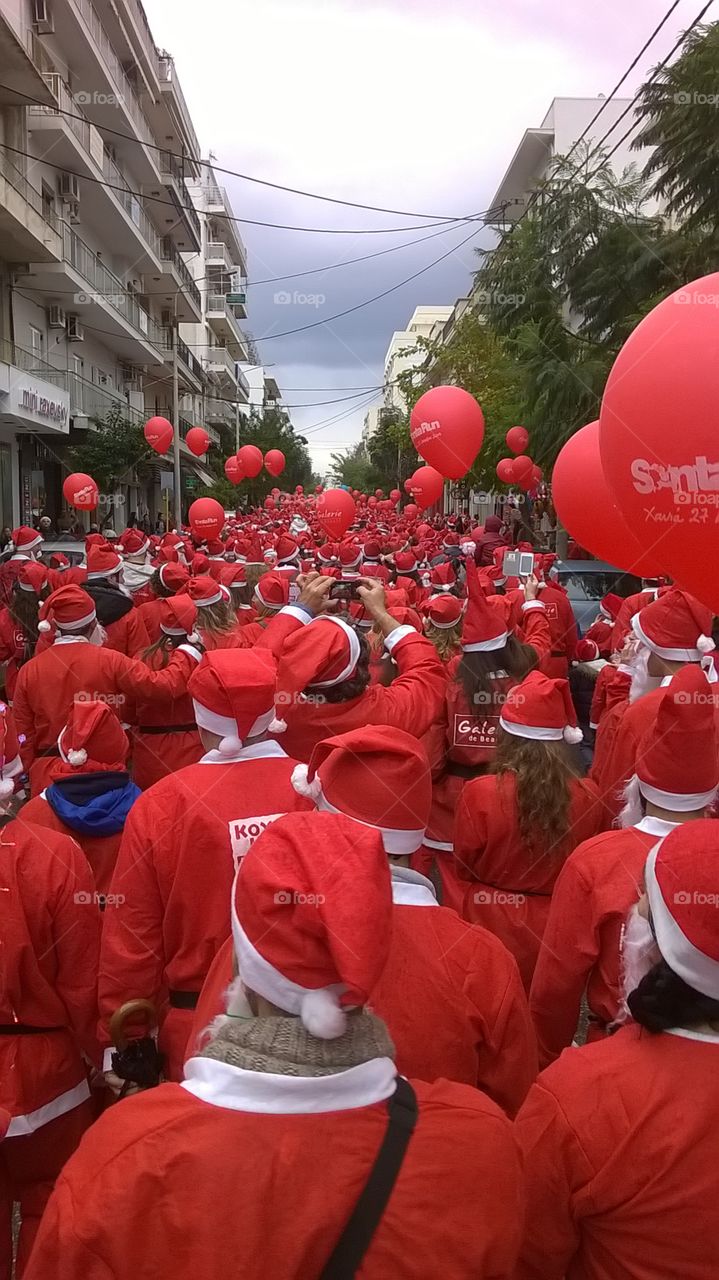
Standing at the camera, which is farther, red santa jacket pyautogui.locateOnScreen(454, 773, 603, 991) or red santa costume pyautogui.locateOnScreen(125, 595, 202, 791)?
red santa costume pyautogui.locateOnScreen(125, 595, 202, 791)

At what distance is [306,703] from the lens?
3.80 metres

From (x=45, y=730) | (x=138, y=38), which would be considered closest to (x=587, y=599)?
(x=45, y=730)

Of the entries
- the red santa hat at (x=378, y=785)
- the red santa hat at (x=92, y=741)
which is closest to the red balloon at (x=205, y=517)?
the red santa hat at (x=92, y=741)

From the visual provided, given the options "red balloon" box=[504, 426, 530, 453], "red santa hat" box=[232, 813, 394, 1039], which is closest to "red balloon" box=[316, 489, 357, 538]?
"red balloon" box=[504, 426, 530, 453]

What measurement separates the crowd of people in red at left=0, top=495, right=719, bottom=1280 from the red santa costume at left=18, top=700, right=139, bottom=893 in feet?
0.04

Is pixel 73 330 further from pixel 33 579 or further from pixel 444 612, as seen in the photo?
pixel 444 612

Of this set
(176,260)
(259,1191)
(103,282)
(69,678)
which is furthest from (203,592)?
(176,260)

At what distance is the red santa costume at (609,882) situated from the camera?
248 cm

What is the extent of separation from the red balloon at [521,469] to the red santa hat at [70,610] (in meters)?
12.9

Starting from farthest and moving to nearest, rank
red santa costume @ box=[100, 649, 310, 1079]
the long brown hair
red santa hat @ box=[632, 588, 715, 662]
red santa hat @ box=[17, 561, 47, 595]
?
red santa hat @ box=[17, 561, 47, 595] < red santa hat @ box=[632, 588, 715, 662] < the long brown hair < red santa costume @ box=[100, 649, 310, 1079]

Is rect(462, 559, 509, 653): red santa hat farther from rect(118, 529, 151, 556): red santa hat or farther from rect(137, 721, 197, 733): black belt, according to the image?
rect(118, 529, 151, 556): red santa hat

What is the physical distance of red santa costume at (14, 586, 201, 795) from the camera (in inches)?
190

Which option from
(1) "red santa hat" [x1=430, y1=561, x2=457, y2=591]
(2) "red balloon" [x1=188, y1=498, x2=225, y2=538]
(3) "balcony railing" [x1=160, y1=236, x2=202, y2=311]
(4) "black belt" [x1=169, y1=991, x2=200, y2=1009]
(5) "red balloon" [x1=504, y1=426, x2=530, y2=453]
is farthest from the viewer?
(3) "balcony railing" [x1=160, y1=236, x2=202, y2=311]

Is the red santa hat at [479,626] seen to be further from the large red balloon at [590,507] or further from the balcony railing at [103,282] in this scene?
the balcony railing at [103,282]
